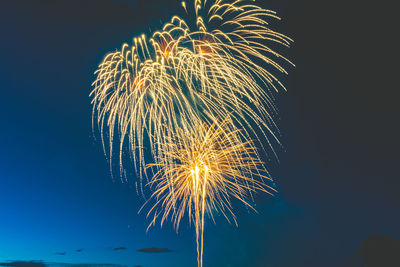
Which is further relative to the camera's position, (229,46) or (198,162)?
(198,162)

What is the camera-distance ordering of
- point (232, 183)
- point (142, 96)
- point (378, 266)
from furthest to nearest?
point (378, 266), point (232, 183), point (142, 96)

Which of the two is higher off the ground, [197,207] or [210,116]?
[210,116]

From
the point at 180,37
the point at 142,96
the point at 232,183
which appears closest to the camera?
the point at 180,37

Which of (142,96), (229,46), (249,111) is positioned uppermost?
(229,46)

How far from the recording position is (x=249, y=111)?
17766 millimetres

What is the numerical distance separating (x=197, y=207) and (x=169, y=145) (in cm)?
406

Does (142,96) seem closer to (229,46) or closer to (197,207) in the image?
(229,46)

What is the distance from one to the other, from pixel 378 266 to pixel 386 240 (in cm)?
517

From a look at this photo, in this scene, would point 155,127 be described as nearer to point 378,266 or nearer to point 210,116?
point 210,116

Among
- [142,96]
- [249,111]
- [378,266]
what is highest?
[142,96]

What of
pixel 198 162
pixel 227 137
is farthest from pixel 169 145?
pixel 227 137

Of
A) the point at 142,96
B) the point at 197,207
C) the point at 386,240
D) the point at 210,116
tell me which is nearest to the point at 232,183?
the point at 197,207

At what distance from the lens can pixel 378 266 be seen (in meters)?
66.0

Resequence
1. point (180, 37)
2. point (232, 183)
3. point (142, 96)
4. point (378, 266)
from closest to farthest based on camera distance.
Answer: point (180, 37) < point (142, 96) < point (232, 183) < point (378, 266)
